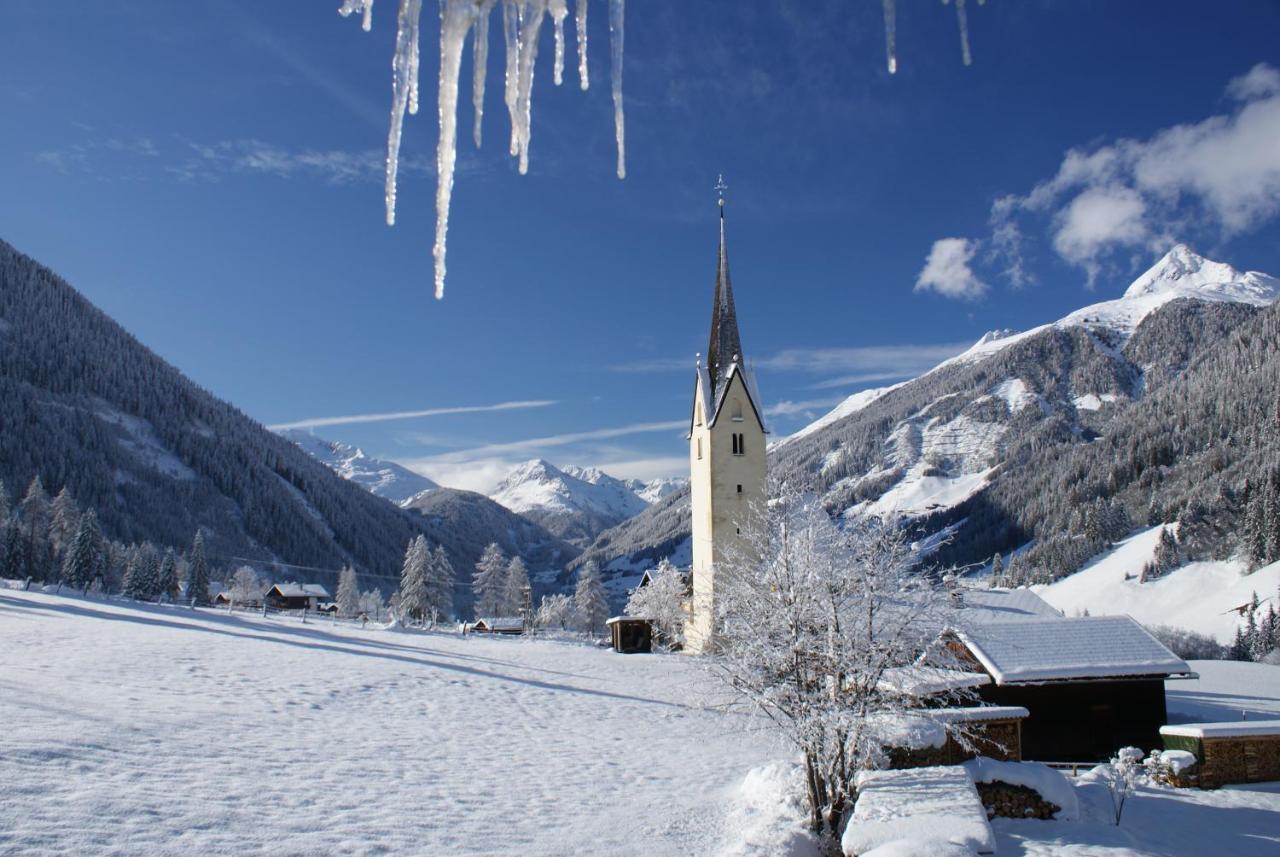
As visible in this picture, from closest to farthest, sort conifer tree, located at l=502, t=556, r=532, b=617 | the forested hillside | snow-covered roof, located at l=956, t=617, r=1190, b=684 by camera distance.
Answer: snow-covered roof, located at l=956, t=617, r=1190, b=684 → conifer tree, located at l=502, t=556, r=532, b=617 → the forested hillside

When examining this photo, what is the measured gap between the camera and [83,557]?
2586 inches

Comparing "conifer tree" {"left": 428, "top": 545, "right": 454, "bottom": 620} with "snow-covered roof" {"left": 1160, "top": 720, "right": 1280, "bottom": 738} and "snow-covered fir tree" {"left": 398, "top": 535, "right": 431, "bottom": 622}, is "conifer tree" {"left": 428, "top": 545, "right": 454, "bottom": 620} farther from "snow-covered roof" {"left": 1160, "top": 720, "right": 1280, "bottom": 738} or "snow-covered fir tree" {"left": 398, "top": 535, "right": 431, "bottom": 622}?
"snow-covered roof" {"left": 1160, "top": 720, "right": 1280, "bottom": 738}

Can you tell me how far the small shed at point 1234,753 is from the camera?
55.6 feet

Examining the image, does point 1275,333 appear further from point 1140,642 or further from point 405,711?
point 405,711

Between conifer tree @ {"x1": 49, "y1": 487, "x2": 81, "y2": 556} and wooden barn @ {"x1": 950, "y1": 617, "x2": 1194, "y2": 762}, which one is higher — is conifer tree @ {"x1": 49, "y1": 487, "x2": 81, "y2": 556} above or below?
above

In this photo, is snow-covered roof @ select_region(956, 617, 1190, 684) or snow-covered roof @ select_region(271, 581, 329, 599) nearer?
snow-covered roof @ select_region(956, 617, 1190, 684)

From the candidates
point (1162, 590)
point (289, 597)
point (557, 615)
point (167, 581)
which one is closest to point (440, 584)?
point (557, 615)

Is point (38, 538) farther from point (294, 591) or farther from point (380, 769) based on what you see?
point (380, 769)

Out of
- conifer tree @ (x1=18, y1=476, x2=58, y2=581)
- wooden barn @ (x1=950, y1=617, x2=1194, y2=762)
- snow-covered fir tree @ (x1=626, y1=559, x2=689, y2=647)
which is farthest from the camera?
conifer tree @ (x1=18, y1=476, x2=58, y2=581)

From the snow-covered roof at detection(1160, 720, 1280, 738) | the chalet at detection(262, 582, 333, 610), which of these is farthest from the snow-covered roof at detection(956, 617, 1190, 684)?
the chalet at detection(262, 582, 333, 610)

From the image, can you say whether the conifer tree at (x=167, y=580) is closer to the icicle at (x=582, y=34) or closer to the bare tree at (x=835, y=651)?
the bare tree at (x=835, y=651)

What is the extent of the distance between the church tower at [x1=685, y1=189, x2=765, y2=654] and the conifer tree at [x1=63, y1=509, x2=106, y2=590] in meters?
51.7

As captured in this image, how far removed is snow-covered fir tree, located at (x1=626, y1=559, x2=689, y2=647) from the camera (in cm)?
4944

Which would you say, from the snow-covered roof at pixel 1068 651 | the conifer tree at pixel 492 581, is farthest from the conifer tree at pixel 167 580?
the snow-covered roof at pixel 1068 651
